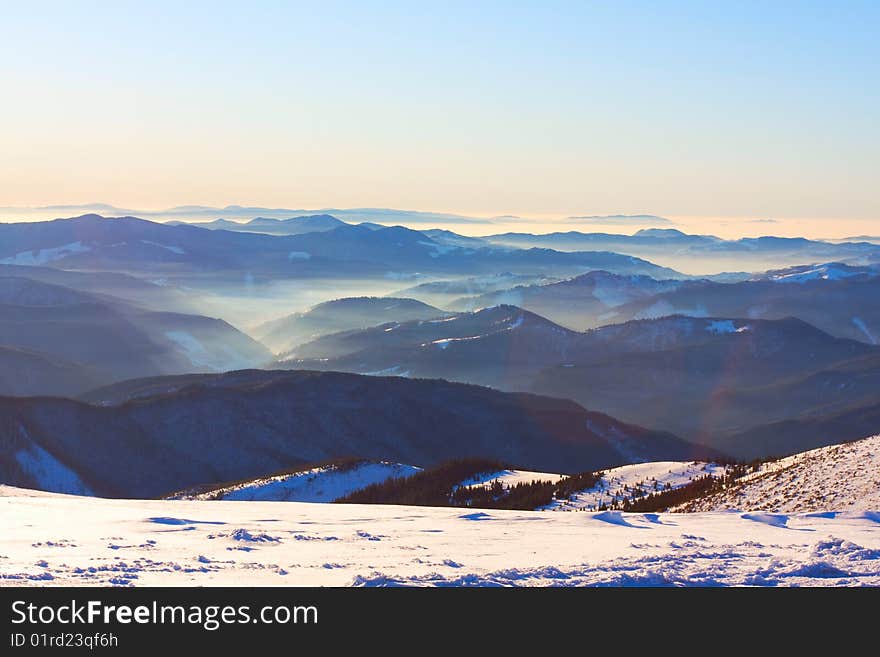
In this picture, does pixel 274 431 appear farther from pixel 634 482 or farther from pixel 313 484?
pixel 634 482

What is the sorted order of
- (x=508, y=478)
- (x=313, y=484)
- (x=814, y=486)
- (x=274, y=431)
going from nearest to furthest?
(x=814, y=486)
(x=508, y=478)
(x=313, y=484)
(x=274, y=431)

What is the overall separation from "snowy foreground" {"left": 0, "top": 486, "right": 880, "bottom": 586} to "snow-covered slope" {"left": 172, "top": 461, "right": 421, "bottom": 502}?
31.4 m

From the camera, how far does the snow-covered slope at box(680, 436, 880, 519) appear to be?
2514 centimetres

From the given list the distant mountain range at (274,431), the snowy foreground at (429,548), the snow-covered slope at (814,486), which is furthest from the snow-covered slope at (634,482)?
the distant mountain range at (274,431)

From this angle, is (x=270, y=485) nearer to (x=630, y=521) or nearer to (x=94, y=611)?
(x=630, y=521)

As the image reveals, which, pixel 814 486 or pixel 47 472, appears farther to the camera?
pixel 47 472

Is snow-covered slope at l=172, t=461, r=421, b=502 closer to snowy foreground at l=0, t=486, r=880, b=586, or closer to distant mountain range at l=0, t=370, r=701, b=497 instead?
distant mountain range at l=0, t=370, r=701, b=497

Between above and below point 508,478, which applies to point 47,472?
below

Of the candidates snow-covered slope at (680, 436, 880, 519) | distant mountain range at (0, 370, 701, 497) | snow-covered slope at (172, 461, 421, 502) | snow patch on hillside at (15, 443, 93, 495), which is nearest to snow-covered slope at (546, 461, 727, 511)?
snow-covered slope at (680, 436, 880, 519)

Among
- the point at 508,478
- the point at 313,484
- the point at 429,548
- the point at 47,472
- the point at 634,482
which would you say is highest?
the point at 429,548

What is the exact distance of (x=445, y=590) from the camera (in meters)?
11.2

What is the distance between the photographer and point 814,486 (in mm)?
26844

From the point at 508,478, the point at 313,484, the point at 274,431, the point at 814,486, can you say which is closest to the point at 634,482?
the point at 508,478

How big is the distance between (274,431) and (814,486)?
275 feet
